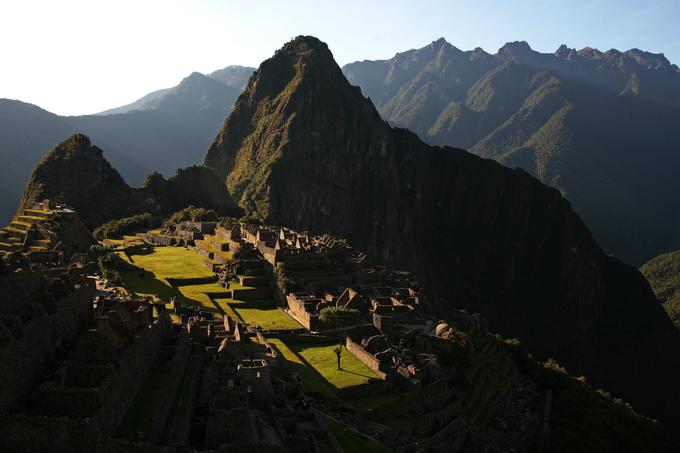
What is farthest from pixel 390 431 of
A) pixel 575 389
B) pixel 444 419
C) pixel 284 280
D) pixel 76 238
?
pixel 76 238

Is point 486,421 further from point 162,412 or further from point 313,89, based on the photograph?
point 313,89

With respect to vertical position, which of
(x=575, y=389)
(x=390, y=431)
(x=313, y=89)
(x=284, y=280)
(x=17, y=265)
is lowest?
(x=575, y=389)

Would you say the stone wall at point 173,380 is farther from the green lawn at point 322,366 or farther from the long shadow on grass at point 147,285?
the long shadow on grass at point 147,285

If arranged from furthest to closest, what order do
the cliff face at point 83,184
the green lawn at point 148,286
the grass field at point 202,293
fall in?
the cliff face at point 83,184 → the grass field at point 202,293 → the green lawn at point 148,286

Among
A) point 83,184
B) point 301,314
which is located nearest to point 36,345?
point 301,314

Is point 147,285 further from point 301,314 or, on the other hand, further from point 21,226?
point 21,226

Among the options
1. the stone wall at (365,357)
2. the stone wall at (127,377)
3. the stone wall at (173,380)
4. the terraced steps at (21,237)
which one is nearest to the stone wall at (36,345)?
the stone wall at (127,377)

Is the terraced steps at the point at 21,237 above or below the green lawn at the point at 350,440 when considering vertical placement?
above
